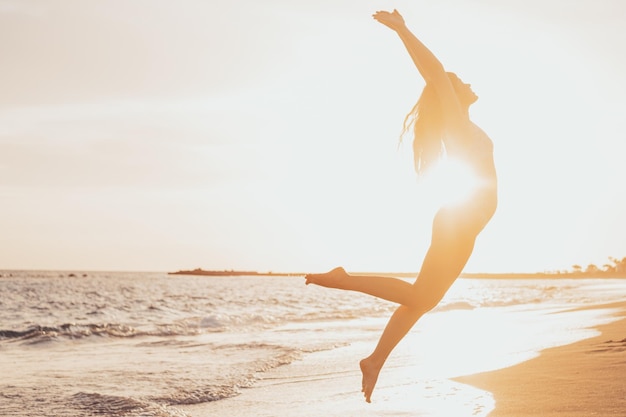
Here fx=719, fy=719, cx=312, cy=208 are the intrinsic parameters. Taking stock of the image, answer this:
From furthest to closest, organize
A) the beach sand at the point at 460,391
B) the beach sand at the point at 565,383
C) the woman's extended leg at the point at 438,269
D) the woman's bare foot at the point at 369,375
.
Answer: the beach sand at the point at 460,391 → the beach sand at the point at 565,383 → the woman's bare foot at the point at 369,375 → the woman's extended leg at the point at 438,269

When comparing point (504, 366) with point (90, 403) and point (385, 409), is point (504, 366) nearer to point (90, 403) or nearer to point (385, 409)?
point (385, 409)

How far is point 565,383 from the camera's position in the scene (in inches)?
307

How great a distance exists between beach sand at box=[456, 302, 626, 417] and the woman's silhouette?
7.32 feet

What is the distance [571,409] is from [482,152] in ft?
9.46

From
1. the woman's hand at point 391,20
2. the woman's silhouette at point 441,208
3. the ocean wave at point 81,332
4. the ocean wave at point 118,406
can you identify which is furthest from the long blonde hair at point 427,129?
the ocean wave at point 81,332

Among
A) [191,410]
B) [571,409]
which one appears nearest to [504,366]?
[571,409]

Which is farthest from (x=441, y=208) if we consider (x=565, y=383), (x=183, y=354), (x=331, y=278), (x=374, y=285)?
(x=183, y=354)

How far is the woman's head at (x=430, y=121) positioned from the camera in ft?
17.4

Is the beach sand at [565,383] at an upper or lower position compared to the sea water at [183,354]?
upper

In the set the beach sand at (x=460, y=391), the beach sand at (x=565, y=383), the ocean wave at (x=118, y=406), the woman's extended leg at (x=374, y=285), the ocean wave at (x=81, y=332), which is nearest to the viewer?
the woman's extended leg at (x=374, y=285)

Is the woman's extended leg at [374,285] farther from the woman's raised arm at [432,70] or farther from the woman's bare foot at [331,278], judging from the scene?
the woman's raised arm at [432,70]

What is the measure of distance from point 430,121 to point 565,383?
13.2ft

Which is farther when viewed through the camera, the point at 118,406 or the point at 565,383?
the point at 118,406

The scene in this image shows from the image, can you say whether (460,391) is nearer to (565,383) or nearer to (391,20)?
(565,383)
